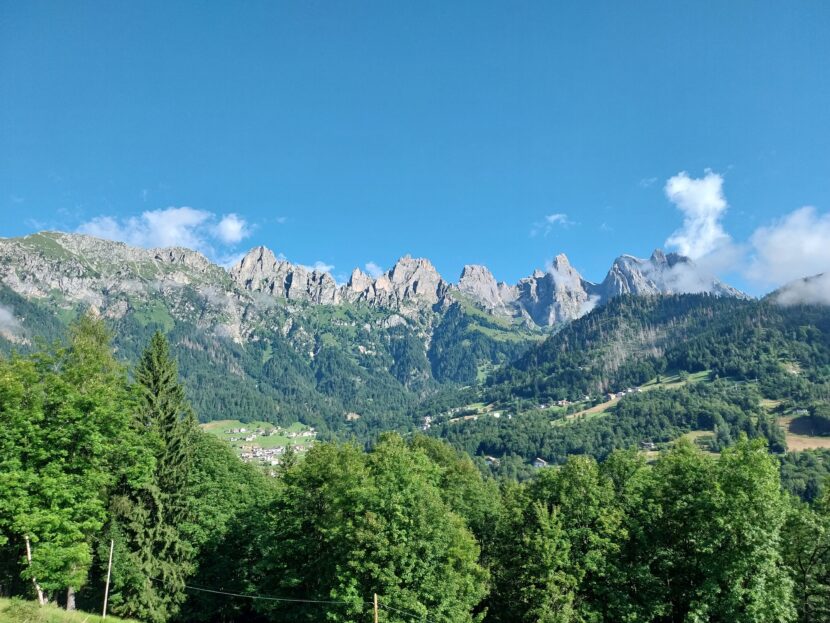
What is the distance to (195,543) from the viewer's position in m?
46.1

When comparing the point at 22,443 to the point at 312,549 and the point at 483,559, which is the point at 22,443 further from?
the point at 483,559

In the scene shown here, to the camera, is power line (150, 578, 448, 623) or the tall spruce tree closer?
power line (150, 578, 448, 623)

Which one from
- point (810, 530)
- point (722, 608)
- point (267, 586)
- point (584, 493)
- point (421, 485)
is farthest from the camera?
point (267, 586)

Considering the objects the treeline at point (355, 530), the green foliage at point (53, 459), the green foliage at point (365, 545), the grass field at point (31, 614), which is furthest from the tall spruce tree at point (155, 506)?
the grass field at point (31, 614)

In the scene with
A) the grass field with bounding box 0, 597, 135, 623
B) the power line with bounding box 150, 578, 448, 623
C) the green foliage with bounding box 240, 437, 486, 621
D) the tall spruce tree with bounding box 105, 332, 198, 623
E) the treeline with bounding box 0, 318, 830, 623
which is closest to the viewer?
the grass field with bounding box 0, 597, 135, 623

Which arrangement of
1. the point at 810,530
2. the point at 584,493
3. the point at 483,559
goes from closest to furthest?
the point at 810,530 → the point at 584,493 → the point at 483,559

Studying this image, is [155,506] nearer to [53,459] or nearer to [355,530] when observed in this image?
[53,459]

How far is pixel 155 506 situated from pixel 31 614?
1553 centimetres

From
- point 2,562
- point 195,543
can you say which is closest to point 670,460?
point 195,543

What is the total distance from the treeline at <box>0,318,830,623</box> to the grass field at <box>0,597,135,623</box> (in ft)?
9.77

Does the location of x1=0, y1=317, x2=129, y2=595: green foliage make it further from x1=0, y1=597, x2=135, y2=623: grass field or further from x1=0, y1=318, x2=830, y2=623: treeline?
x1=0, y1=597, x2=135, y2=623: grass field

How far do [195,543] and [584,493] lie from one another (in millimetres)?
33628

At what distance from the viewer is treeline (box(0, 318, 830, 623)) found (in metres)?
31.8

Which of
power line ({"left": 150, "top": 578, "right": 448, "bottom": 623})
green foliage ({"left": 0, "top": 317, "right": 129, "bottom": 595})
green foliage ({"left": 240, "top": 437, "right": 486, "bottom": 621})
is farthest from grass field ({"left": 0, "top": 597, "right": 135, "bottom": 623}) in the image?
green foliage ({"left": 240, "top": 437, "right": 486, "bottom": 621})
